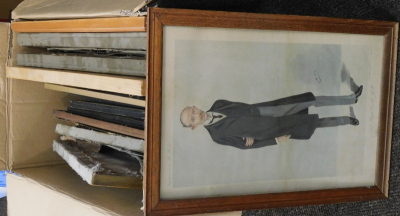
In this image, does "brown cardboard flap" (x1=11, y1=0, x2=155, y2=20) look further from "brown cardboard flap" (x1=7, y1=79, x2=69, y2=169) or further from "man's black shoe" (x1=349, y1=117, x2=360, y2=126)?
"man's black shoe" (x1=349, y1=117, x2=360, y2=126)

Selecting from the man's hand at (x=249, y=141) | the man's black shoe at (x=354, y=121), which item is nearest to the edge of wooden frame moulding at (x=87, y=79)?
the man's hand at (x=249, y=141)

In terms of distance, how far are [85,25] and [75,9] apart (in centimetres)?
5

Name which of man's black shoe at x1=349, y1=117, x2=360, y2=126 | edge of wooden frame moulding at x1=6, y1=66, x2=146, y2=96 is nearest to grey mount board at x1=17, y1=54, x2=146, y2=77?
edge of wooden frame moulding at x1=6, y1=66, x2=146, y2=96

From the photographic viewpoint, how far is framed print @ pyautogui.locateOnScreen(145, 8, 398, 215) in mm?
728

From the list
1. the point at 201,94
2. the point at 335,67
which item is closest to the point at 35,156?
the point at 201,94

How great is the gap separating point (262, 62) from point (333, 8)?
1.15ft

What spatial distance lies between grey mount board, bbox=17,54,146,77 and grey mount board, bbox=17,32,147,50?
21mm

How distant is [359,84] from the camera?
0.83 metres

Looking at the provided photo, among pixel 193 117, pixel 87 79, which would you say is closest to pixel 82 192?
pixel 87 79

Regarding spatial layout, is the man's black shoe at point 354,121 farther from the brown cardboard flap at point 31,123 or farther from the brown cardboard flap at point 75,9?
the brown cardboard flap at point 31,123

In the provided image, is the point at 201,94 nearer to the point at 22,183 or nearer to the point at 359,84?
the point at 359,84

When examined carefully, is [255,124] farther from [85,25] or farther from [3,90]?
[3,90]

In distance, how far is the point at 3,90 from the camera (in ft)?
3.76

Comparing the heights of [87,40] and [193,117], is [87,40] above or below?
above
